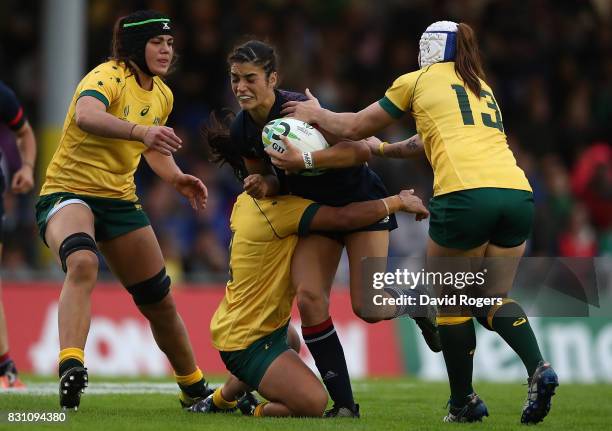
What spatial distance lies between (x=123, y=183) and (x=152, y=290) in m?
0.71

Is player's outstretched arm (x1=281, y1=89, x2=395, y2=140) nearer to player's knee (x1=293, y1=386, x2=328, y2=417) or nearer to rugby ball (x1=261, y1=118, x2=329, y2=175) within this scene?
rugby ball (x1=261, y1=118, x2=329, y2=175)

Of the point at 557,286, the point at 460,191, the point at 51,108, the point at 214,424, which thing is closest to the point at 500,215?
the point at 460,191

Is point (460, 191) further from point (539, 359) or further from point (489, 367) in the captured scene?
point (489, 367)

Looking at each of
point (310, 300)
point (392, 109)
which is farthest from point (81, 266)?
point (392, 109)

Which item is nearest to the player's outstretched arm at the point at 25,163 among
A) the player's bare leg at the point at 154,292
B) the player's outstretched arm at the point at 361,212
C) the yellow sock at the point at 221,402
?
the player's bare leg at the point at 154,292

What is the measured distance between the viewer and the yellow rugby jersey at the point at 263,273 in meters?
7.85

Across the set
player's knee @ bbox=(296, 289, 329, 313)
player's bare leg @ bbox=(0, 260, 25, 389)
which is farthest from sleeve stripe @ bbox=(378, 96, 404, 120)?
player's bare leg @ bbox=(0, 260, 25, 389)

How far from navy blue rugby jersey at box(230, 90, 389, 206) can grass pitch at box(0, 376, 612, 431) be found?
4.51 ft

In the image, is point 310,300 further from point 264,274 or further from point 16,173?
point 16,173

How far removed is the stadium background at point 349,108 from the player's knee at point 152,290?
4.58 m

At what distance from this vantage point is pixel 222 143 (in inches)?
316

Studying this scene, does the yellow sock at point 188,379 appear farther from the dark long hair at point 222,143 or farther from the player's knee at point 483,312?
the player's knee at point 483,312

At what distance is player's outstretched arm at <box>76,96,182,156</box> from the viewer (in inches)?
281

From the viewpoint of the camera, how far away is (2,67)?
16.0m
